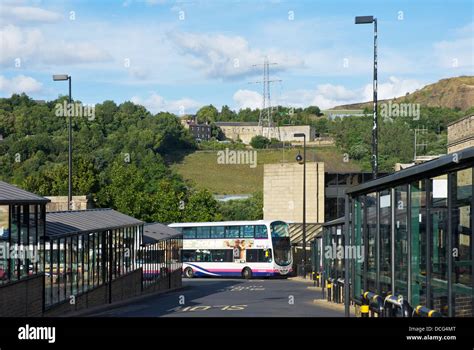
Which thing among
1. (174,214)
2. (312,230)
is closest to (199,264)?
(312,230)

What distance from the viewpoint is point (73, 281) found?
2964cm

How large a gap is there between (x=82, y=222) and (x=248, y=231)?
107ft

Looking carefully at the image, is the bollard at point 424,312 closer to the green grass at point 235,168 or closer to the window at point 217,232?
the window at point 217,232

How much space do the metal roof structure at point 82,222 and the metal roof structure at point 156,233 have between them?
3.68 m

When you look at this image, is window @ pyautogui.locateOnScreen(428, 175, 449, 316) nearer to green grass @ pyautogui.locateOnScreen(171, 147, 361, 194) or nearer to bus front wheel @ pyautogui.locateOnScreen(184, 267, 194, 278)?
bus front wheel @ pyautogui.locateOnScreen(184, 267, 194, 278)

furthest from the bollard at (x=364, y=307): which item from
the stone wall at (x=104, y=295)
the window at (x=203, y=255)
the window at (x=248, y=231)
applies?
the window at (x=203, y=255)

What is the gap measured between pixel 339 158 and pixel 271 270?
113956 mm

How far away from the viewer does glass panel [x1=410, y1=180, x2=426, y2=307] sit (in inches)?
552

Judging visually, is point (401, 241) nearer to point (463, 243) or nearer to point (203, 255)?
point (463, 243)

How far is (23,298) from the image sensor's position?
2438cm

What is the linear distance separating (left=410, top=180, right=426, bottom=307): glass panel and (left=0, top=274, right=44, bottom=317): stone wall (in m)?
Answer: 11.1

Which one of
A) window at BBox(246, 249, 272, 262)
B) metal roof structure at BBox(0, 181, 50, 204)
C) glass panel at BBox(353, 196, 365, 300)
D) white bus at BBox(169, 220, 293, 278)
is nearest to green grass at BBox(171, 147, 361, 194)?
white bus at BBox(169, 220, 293, 278)

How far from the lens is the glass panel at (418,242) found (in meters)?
14.0

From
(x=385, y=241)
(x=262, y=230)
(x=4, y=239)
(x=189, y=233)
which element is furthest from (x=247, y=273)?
(x=385, y=241)
